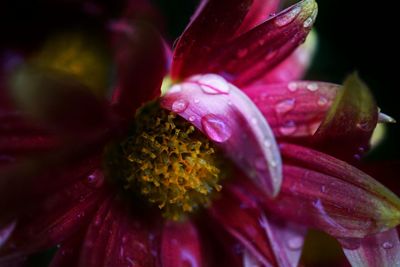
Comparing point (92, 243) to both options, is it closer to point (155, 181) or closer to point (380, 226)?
point (155, 181)

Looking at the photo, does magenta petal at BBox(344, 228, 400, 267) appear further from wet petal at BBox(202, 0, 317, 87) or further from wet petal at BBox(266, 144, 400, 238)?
wet petal at BBox(202, 0, 317, 87)

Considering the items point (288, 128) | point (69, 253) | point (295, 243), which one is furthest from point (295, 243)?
point (69, 253)

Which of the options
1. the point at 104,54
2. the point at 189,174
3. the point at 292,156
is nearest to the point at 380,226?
the point at 292,156

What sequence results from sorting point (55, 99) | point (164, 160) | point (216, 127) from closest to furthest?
point (55, 99) < point (216, 127) < point (164, 160)

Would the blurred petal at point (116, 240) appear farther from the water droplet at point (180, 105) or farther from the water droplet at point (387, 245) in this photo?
the water droplet at point (387, 245)

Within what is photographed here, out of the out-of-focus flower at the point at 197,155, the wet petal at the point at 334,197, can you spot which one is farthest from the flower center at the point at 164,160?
the wet petal at the point at 334,197

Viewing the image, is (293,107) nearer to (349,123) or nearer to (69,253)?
(349,123)

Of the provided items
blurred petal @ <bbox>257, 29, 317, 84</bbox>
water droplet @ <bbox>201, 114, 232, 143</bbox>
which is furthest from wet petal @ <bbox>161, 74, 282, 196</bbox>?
blurred petal @ <bbox>257, 29, 317, 84</bbox>

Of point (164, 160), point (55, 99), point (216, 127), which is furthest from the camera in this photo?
point (164, 160)
